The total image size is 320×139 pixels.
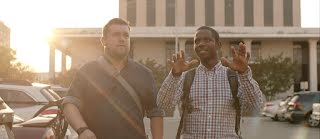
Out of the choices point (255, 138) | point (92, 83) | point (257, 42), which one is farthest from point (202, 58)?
point (257, 42)

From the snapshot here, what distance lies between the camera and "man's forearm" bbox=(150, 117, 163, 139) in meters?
4.13

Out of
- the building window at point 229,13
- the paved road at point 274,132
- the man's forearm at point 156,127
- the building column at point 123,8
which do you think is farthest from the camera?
the building column at point 123,8

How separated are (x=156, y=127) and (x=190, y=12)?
2581 inches

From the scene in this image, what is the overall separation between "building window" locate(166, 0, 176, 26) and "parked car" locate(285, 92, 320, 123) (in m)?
45.0

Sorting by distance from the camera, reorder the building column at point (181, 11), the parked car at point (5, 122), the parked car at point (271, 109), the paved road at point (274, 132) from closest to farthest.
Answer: the parked car at point (5, 122)
the paved road at point (274, 132)
the parked car at point (271, 109)
the building column at point (181, 11)

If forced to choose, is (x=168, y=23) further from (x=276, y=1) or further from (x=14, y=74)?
(x=14, y=74)

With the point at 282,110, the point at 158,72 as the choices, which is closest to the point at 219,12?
the point at 158,72

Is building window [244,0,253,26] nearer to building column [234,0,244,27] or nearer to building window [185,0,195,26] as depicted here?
building column [234,0,244,27]

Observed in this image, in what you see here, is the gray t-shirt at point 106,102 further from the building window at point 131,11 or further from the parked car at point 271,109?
the building window at point 131,11

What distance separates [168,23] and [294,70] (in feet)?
62.0

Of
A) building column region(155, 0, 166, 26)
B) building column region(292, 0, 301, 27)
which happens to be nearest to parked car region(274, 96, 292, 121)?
building column region(155, 0, 166, 26)

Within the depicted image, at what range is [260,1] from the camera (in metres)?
69.6

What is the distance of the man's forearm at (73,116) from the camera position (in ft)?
12.6

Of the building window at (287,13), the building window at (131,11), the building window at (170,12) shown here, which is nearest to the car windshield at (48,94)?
the building window at (170,12)
